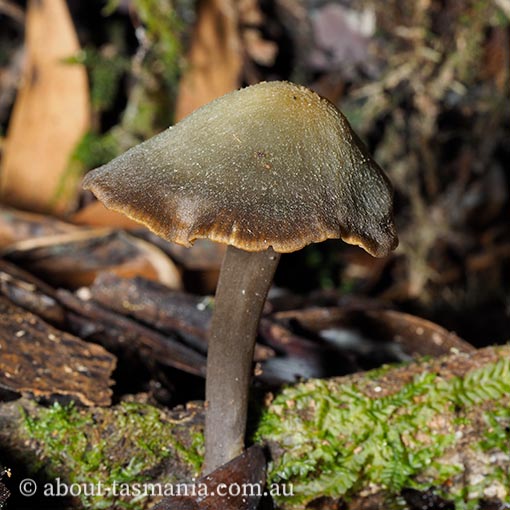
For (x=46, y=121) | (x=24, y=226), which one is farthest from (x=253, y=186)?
(x=46, y=121)

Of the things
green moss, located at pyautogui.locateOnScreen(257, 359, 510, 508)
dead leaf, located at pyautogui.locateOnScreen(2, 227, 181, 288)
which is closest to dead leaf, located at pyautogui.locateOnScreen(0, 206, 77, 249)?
dead leaf, located at pyautogui.locateOnScreen(2, 227, 181, 288)

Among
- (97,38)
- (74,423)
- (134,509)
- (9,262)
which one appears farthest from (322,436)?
(97,38)

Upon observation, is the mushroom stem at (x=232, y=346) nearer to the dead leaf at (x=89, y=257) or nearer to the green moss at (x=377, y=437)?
the green moss at (x=377, y=437)

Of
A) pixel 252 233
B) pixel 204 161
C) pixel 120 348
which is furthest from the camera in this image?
pixel 120 348

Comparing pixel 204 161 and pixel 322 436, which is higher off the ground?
pixel 204 161

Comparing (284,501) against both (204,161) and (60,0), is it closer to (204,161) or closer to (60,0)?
(204,161)

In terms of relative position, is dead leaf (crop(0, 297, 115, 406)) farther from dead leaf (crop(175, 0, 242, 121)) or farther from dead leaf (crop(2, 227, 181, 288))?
dead leaf (crop(175, 0, 242, 121))

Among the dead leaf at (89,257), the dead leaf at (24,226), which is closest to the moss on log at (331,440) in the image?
the dead leaf at (89,257)

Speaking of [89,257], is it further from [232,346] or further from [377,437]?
[377,437]

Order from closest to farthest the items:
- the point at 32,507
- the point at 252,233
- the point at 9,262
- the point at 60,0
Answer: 1. the point at 252,233
2. the point at 32,507
3. the point at 9,262
4. the point at 60,0
